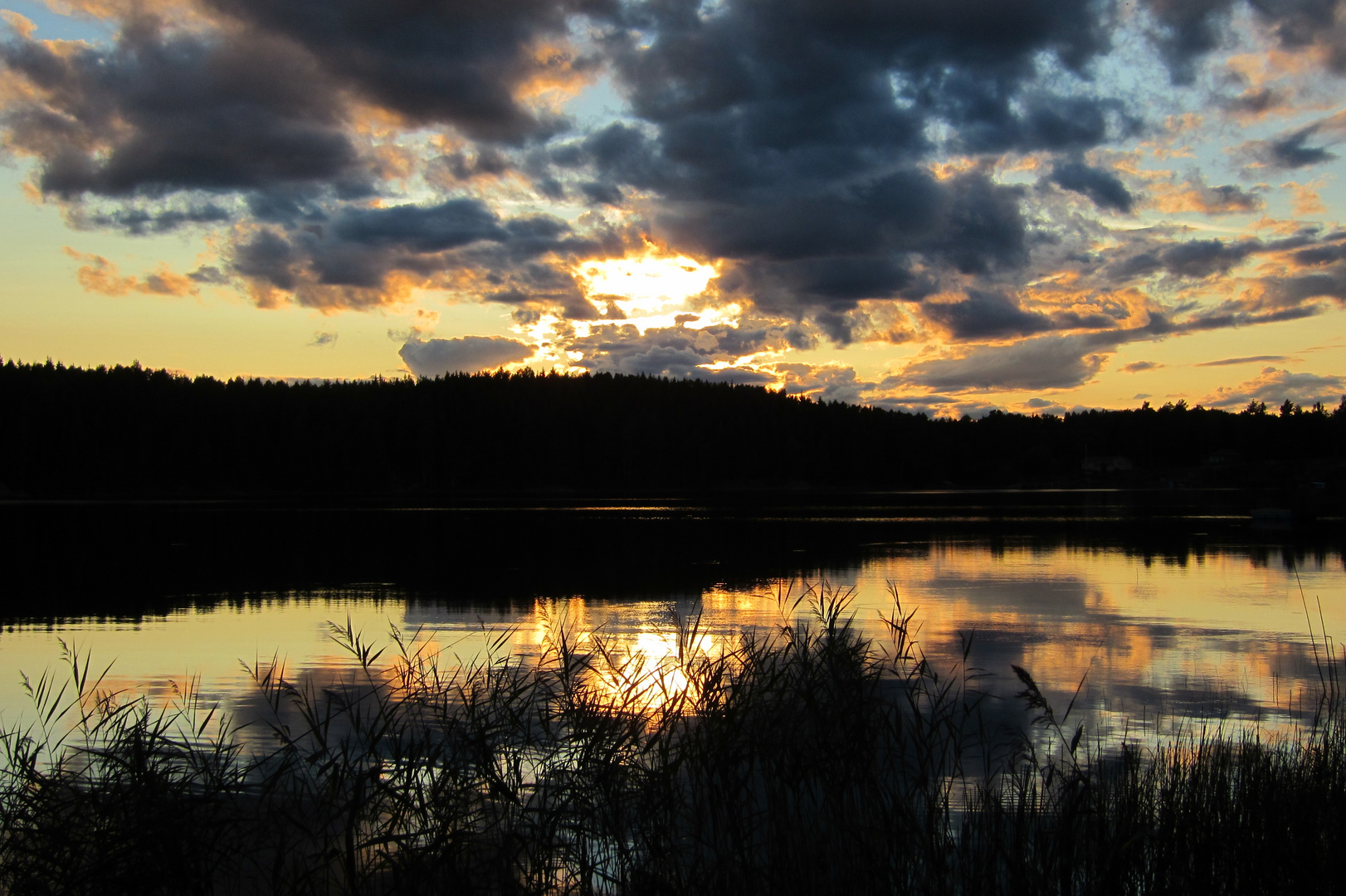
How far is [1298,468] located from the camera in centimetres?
14075

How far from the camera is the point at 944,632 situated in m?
20.9

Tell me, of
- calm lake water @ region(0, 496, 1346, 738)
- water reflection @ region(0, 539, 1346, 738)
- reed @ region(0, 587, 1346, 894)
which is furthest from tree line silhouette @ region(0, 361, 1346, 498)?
reed @ region(0, 587, 1346, 894)

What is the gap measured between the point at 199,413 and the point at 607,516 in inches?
4245

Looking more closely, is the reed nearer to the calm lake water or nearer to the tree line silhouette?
the calm lake water

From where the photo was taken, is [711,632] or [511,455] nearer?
[711,632]

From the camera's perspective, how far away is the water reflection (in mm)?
14656

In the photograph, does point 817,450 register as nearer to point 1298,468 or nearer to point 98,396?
point 1298,468

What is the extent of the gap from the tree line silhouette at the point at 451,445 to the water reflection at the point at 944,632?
122 m

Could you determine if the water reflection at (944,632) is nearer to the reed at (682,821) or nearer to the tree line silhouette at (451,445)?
the reed at (682,821)

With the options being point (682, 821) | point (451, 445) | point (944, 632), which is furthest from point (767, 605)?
point (451, 445)

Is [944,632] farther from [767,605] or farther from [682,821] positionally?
[682,821]

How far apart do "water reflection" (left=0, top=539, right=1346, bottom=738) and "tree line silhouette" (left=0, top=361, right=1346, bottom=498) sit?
401 feet

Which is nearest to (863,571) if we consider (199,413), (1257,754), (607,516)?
(1257,754)

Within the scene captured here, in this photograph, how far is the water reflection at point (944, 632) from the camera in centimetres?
1466
